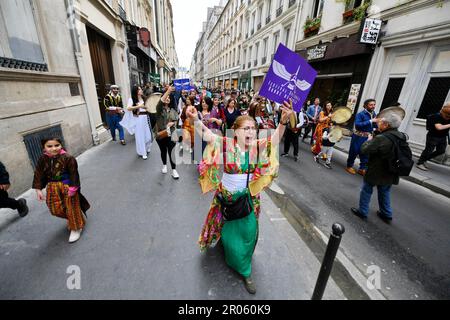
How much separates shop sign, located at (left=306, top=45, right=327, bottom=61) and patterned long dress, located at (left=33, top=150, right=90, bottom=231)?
12398mm

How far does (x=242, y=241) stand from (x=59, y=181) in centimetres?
231

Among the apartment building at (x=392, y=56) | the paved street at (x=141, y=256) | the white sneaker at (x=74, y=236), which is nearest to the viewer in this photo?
the paved street at (x=141, y=256)

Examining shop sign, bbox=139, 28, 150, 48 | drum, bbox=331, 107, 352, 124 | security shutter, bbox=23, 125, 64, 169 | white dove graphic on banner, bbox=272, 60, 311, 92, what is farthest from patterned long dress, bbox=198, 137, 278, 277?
shop sign, bbox=139, 28, 150, 48

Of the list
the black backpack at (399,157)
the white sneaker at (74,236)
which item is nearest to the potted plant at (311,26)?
the black backpack at (399,157)

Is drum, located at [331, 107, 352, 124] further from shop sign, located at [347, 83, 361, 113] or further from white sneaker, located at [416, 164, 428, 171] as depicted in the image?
shop sign, located at [347, 83, 361, 113]

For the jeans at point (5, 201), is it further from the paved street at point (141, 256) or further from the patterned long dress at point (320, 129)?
the patterned long dress at point (320, 129)

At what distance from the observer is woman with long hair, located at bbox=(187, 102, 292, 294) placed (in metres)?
1.91

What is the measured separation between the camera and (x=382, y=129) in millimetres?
3213

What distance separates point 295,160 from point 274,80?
167 inches

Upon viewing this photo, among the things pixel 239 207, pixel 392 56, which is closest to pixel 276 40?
pixel 392 56

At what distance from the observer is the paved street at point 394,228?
2328 mm

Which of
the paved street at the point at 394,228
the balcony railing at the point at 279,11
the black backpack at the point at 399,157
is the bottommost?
the paved street at the point at 394,228

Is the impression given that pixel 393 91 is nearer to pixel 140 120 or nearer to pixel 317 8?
pixel 317 8

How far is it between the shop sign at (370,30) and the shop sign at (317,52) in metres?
2.82
